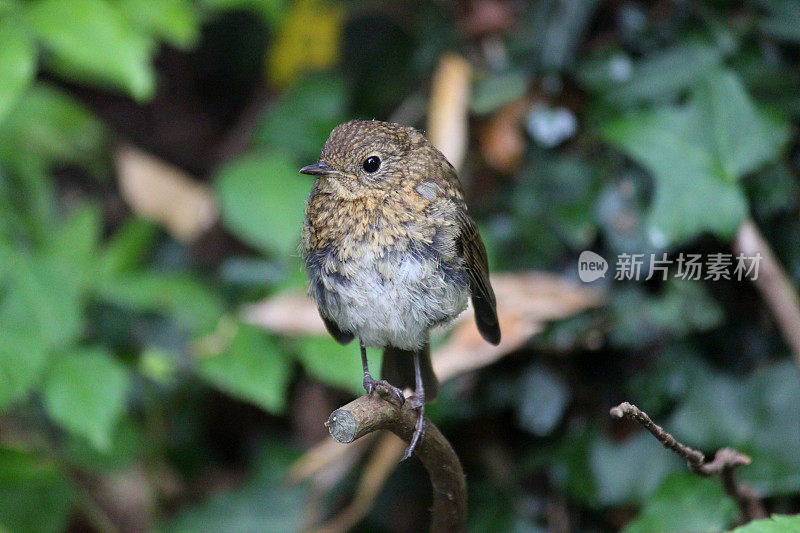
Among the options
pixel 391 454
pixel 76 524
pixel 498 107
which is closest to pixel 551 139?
pixel 498 107

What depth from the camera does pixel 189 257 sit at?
4.81 metres

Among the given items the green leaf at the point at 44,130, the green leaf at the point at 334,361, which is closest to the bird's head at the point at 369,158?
the green leaf at the point at 334,361

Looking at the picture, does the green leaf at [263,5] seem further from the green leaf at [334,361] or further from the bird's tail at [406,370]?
the bird's tail at [406,370]

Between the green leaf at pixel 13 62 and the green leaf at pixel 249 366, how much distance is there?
3.64ft

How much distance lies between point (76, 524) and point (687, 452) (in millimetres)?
3596

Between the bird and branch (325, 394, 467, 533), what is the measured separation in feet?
0.54

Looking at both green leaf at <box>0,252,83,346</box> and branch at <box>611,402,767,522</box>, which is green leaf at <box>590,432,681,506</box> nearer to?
branch at <box>611,402,767,522</box>

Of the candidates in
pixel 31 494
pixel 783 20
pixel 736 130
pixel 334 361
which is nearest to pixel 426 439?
pixel 334 361

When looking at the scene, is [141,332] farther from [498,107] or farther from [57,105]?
[498,107]

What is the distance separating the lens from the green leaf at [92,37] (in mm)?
3107

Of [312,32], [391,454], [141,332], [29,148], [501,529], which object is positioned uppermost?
[312,32]

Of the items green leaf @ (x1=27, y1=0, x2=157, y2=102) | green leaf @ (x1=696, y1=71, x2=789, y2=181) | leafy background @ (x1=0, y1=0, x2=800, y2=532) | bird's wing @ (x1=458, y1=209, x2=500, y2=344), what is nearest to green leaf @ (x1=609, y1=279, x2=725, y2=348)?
leafy background @ (x1=0, y1=0, x2=800, y2=532)

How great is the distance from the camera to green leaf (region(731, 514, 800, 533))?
1.87m

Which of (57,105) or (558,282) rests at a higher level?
(57,105)
